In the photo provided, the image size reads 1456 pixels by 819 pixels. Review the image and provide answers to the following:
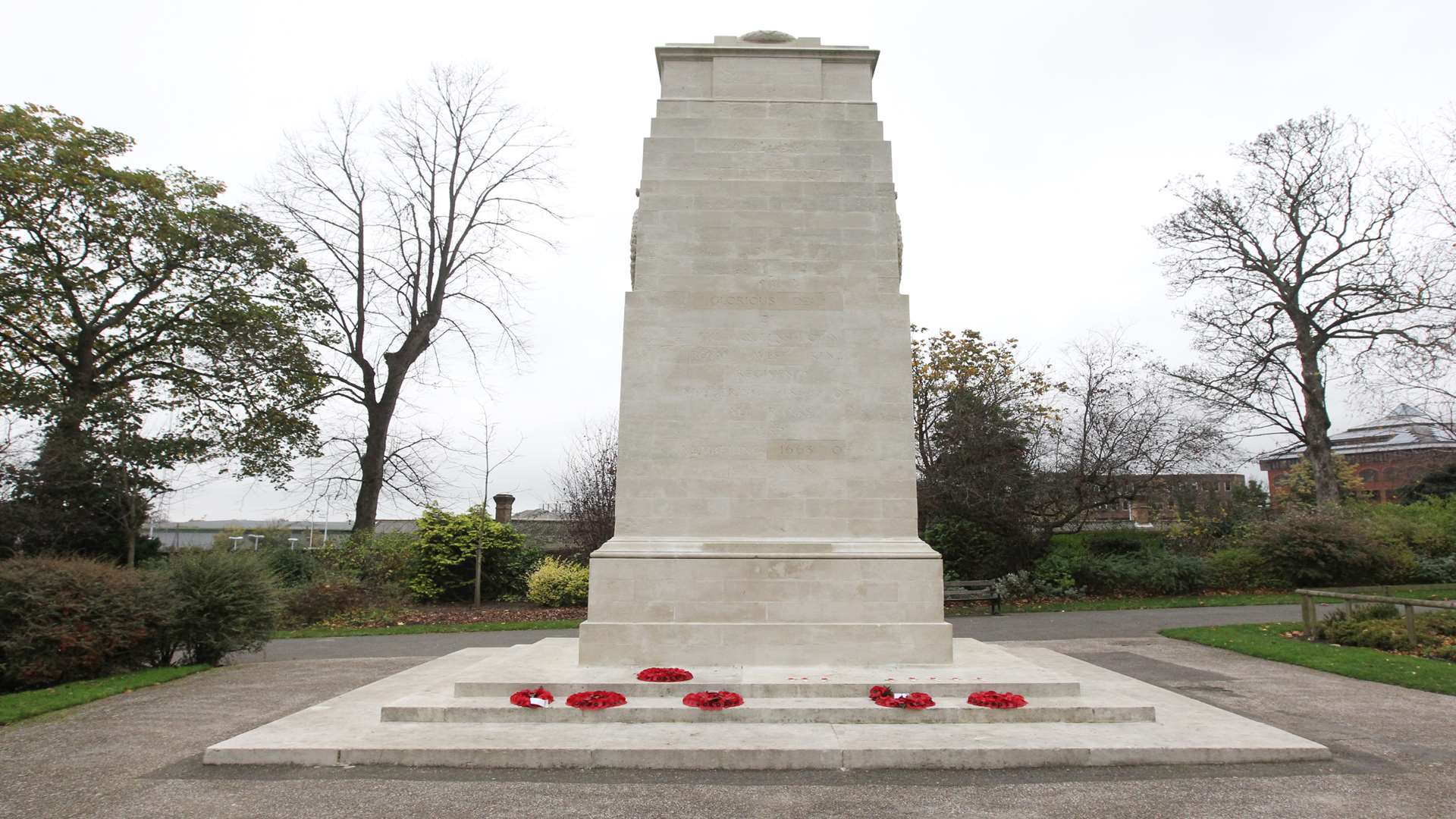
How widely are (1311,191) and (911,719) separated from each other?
28526mm

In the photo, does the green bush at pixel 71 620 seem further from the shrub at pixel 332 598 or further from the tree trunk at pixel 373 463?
the tree trunk at pixel 373 463

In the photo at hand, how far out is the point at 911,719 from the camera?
784 centimetres

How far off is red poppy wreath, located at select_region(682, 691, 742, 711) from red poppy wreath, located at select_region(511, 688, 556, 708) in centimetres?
136

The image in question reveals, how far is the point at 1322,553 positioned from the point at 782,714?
69.4ft

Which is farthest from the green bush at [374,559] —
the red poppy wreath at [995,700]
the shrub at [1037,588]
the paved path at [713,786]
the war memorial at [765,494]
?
the red poppy wreath at [995,700]

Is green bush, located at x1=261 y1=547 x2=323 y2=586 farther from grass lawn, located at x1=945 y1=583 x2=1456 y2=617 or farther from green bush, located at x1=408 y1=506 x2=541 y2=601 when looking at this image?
grass lawn, located at x1=945 y1=583 x2=1456 y2=617

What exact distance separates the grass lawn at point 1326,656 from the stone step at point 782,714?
514cm

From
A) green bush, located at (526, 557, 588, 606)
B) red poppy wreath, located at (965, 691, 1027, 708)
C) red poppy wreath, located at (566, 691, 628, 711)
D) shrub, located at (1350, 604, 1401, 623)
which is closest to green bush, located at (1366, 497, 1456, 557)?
shrub, located at (1350, 604, 1401, 623)

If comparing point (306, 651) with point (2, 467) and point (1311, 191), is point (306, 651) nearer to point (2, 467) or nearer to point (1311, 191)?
point (2, 467)

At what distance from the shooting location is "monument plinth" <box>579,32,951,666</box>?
9664mm

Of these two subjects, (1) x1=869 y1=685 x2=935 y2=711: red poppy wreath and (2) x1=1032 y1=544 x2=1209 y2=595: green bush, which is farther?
(2) x1=1032 y1=544 x2=1209 y2=595: green bush

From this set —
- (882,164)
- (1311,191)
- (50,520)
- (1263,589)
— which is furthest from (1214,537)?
(50,520)

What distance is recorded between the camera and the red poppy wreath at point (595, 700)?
7.91m

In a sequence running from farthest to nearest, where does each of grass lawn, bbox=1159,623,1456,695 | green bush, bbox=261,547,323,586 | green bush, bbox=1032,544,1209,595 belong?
1. green bush, bbox=261,547,323,586
2. green bush, bbox=1032,544,1209,595
3. grass lawn, bbox=1159,623,1456,695
